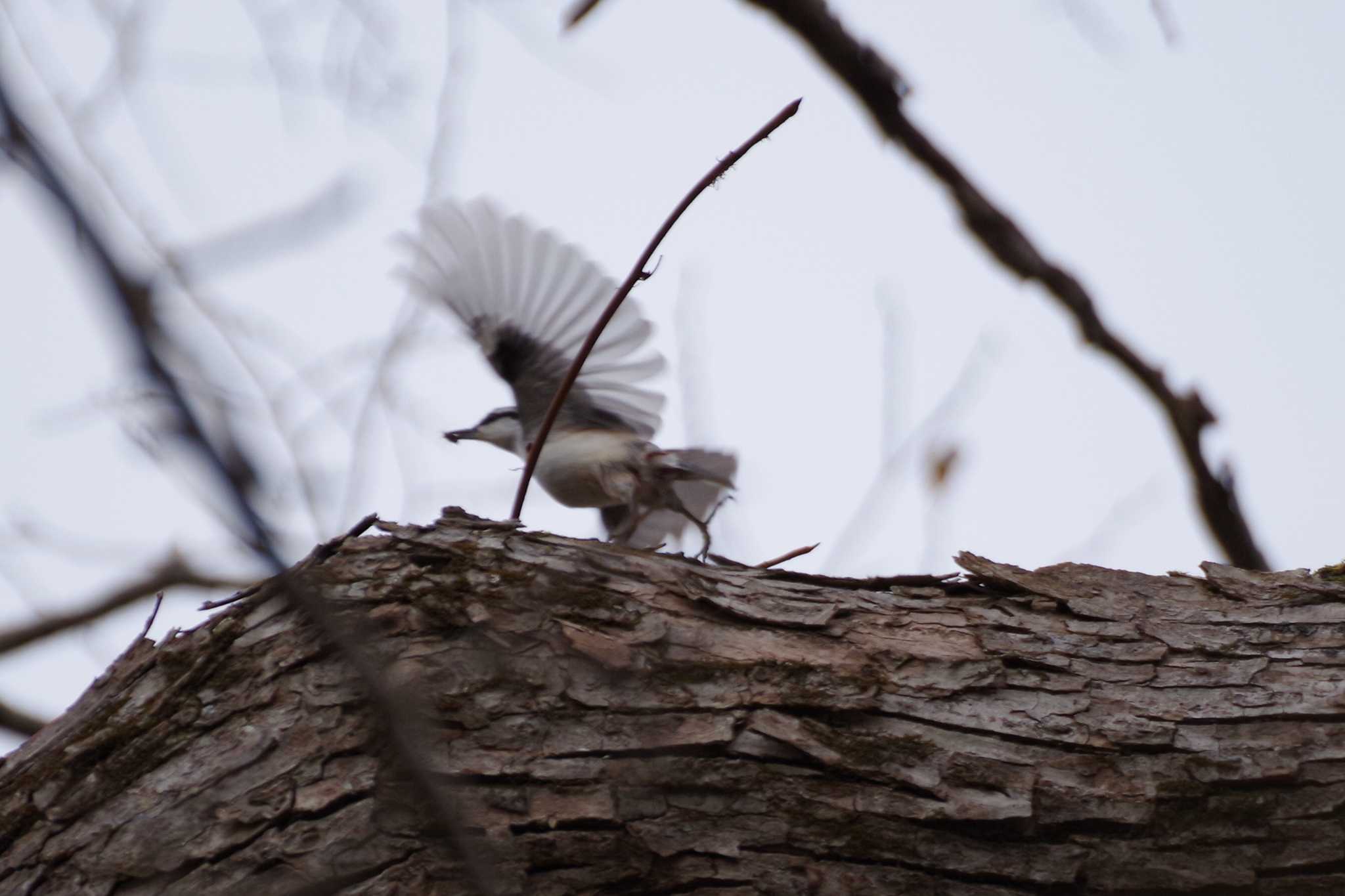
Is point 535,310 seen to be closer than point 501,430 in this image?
Yes

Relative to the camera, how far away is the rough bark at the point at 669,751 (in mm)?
1641

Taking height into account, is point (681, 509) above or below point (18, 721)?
above

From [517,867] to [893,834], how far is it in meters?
0.50

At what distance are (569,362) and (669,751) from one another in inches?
74.0

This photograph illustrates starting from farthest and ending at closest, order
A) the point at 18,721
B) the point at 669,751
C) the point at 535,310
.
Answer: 1. the point at 535,310
2. the point at 18,721
3. the point at 669,751

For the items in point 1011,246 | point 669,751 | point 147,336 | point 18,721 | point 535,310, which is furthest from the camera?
point 535,310

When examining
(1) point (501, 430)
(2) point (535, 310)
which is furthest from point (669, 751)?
(1) point (501, 430)

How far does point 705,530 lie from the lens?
2.71 m

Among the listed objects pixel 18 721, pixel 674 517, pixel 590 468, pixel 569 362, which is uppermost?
pixel 569 362

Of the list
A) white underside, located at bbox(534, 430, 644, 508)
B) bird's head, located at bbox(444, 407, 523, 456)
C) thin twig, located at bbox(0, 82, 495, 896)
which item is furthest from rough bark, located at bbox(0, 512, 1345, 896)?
bird's head, located at bbox(444, 407, 523, 456)

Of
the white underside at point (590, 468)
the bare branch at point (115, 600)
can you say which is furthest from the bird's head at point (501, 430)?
the bare branch at point (115, 600)

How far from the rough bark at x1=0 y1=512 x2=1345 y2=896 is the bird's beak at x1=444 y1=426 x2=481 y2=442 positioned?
200 centimetres

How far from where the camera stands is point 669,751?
1.67 m

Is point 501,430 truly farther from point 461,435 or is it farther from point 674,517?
point 674,517
